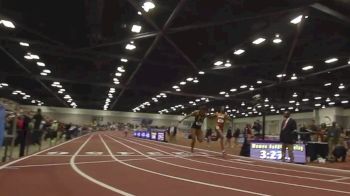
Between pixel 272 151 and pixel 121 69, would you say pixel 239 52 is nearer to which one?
pixel 121 69

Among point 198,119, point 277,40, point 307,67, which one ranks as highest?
point 307,67

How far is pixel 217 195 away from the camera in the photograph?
639 cm

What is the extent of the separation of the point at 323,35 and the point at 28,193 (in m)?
20.8

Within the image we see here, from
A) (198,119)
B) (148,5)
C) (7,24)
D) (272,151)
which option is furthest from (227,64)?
(272,151)

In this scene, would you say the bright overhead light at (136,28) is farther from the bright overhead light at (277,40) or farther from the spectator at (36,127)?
the bright overhead light at (277,40)

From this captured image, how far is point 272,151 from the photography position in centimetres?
1581

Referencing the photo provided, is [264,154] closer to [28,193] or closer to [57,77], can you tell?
[28,193]

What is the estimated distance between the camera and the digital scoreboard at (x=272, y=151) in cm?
1514

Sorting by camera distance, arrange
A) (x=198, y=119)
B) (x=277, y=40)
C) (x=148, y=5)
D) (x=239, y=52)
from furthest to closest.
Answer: (x=239, y=52), (x=277, y=40), (x=148, y=5), (x=198, y=119)

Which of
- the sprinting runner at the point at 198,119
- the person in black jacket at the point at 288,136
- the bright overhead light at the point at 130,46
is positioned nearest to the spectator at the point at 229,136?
the bright overhead light at the point at 130,46

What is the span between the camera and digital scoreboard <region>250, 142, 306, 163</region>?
596 inches

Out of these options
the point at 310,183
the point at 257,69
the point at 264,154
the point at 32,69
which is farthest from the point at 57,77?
the point at 310,183

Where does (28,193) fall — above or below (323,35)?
below

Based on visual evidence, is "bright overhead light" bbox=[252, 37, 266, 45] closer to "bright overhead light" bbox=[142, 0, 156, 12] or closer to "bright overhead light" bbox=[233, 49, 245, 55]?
"bright overhead light" bbox=[233, 49, 245, 55]
